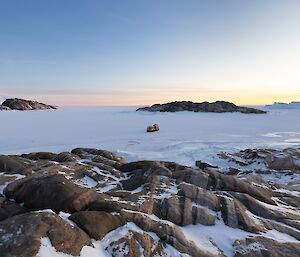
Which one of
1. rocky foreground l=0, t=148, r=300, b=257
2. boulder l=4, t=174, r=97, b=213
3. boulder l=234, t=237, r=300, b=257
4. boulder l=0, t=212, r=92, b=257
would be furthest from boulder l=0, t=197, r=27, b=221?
boulder l=234, t=237, r=300, b=257

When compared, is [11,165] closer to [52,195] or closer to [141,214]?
[52,195]

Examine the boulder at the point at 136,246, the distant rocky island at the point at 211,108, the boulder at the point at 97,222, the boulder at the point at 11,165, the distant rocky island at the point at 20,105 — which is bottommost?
the distant rocky island at the point at 20,105

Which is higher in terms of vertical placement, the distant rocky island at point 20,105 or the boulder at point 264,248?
the boulder at point 264,248

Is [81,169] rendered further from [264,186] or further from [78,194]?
[264,186]

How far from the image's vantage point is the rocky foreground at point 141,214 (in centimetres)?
693

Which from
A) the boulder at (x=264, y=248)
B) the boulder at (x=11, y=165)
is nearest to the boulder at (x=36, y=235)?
the boulder at (x=264, y=248)

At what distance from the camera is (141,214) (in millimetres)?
8266

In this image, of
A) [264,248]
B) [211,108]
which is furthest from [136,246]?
[211,108]

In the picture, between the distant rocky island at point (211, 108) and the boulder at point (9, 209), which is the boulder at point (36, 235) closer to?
the boulder at point (9, 209)

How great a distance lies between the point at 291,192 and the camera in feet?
41.1

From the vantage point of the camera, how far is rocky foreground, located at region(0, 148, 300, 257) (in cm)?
693

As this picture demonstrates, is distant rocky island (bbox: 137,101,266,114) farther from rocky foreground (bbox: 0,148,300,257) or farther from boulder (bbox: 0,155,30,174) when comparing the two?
rocky foreground (bbox: 0,148,300,257)

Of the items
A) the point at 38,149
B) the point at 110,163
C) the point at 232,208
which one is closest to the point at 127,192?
the point at 232,208

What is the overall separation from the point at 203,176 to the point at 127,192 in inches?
133
